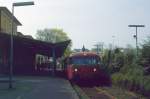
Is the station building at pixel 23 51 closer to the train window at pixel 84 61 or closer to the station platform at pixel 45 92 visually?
the train window at pixel 84 61

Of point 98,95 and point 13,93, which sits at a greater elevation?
point 13,93

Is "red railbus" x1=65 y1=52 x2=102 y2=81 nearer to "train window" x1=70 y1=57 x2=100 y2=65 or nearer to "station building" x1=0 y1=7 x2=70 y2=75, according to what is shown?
"train window" x1=70 y1=57 x2=100 y2=65

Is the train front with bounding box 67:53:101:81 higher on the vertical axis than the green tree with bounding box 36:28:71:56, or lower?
lower

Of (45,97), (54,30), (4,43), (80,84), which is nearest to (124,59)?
(80,84)

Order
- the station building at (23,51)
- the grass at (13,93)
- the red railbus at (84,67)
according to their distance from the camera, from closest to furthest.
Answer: the grass at (13,93)
the red railbus at (84,67)
the station building at (23,51)

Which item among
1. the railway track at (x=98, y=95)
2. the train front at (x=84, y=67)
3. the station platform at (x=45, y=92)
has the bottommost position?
the railway track at (x=98, y=95)

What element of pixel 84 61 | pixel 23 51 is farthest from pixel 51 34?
pixel 84 61

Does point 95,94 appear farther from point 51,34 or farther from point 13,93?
point 51,34

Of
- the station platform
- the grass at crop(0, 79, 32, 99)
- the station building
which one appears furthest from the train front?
the station building

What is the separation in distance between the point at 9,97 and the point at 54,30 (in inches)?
6204

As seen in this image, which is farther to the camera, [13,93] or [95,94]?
[95,94]

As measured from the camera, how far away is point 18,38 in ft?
167

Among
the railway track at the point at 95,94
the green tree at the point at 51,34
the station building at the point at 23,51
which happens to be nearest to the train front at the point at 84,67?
the railway track at the point at 95,94

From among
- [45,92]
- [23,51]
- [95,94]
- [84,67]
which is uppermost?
[23,51]
